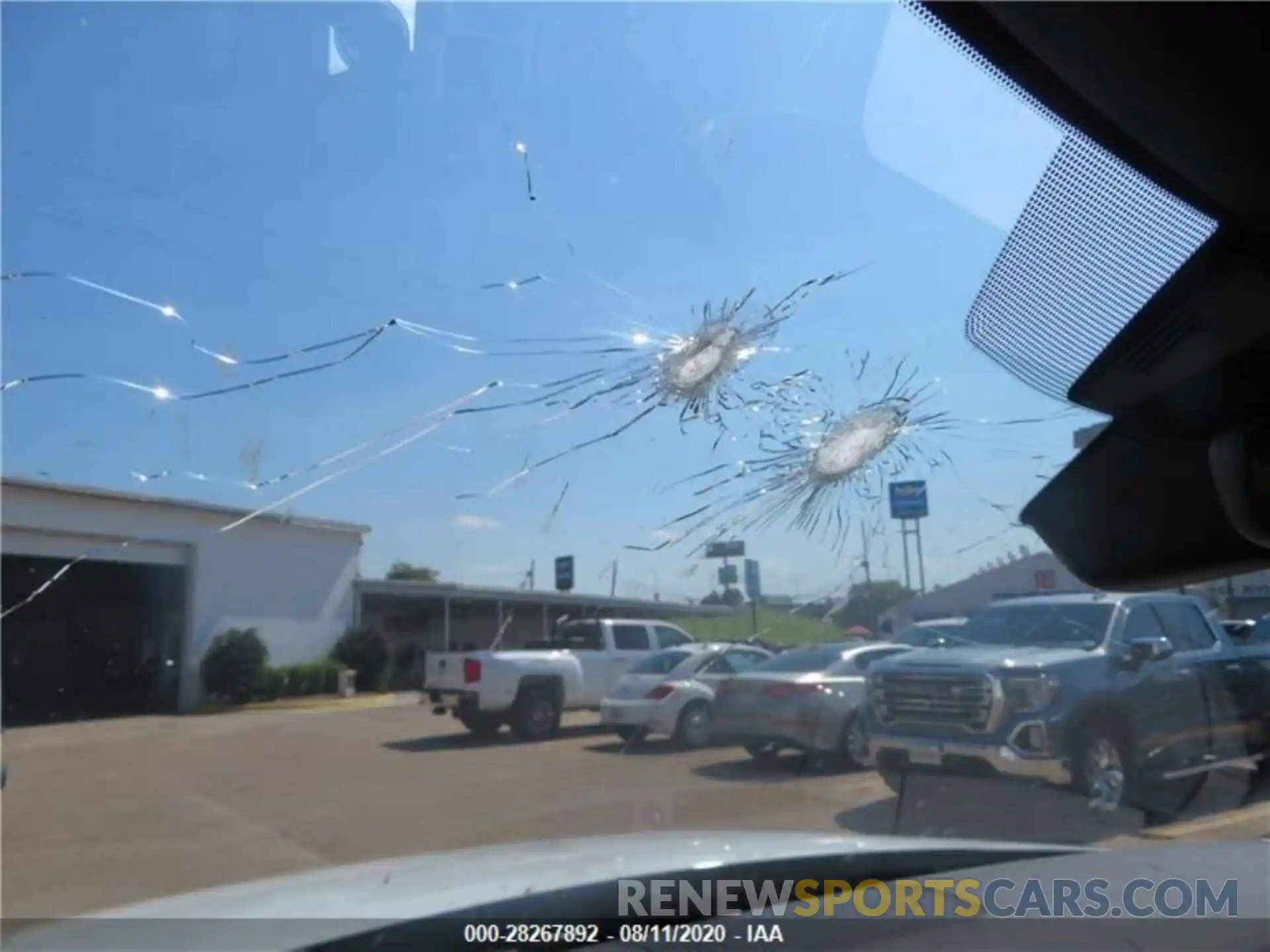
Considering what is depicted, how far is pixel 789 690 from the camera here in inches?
417

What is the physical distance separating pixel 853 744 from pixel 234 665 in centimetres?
1127

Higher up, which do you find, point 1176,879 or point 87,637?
point 87,637

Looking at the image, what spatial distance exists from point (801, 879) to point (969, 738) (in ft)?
17.7

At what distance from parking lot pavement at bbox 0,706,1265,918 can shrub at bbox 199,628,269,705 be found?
509 cm

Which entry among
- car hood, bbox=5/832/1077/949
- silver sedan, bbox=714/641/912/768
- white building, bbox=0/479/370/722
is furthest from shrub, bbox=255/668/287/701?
car hood, bbox=5/832/1077/949

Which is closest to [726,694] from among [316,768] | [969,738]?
[969,738]

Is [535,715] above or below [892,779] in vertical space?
above

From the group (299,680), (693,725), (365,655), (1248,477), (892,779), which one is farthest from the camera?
(365,655)

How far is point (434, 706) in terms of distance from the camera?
567 inches

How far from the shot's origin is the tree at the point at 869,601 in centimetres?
1014

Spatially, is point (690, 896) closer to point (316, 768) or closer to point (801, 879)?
point (801, 879)

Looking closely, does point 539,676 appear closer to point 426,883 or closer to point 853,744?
point 853,744

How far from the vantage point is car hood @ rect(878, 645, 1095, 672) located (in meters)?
8.55

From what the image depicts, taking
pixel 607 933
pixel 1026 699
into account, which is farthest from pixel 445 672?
pixel 607 933
